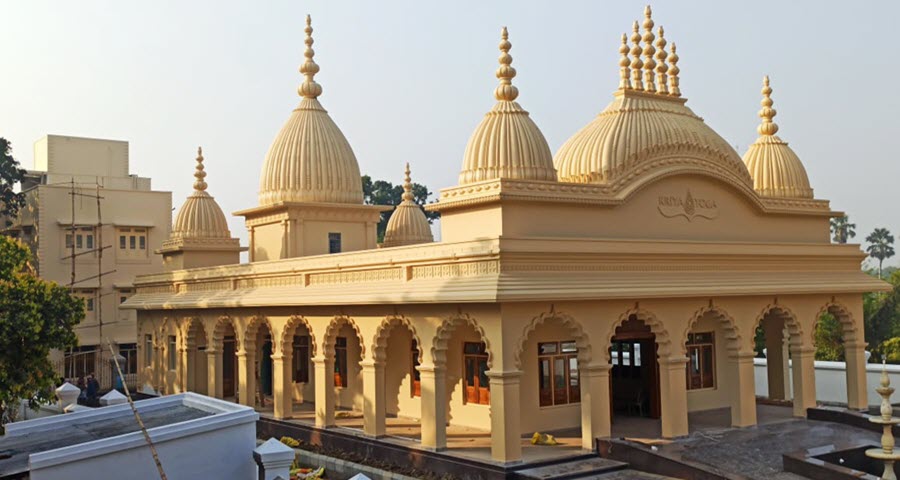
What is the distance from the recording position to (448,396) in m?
19.6

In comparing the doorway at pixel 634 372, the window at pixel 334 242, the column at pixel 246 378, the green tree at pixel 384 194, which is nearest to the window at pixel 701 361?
the doorway at pixel 634 372

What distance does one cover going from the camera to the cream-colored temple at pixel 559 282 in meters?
16.3

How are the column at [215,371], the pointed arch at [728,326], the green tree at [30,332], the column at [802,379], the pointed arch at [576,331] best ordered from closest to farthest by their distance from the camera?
the green tree at [30,332], the pointed arch at [576,331], the pointed arch at [728,326], the column at [802,379], the column at [215,371]

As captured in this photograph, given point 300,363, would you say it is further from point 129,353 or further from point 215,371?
point 129,353

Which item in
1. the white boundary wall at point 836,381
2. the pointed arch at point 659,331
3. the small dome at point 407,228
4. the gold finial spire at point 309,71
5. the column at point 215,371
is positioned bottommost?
the white boundary wall at point 836,381

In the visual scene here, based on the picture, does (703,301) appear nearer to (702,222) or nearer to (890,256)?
(702,222)

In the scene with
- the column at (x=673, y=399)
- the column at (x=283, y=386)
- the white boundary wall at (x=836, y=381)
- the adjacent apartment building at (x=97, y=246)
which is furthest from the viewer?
the adjacent apartment building at (x=97, y=246)

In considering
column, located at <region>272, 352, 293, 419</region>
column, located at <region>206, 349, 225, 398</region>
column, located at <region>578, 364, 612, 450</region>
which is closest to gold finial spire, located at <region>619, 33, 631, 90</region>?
column, located at <region>578, 364, 612, 450</region>

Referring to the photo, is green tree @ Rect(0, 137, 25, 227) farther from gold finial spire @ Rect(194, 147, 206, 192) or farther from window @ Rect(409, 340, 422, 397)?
window @ Rect(409, 340, 422, 397)

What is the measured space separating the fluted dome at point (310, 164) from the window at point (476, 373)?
7.51m

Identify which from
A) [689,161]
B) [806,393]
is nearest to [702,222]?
[689,161]

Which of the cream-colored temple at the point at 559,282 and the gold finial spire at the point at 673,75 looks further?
the gold finial spire at the point at 673,75

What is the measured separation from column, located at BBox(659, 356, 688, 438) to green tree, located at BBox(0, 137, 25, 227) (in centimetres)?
2638

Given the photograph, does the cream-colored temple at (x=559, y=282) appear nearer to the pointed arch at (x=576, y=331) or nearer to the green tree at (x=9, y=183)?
the pointed arch at (x=576, y=331)
